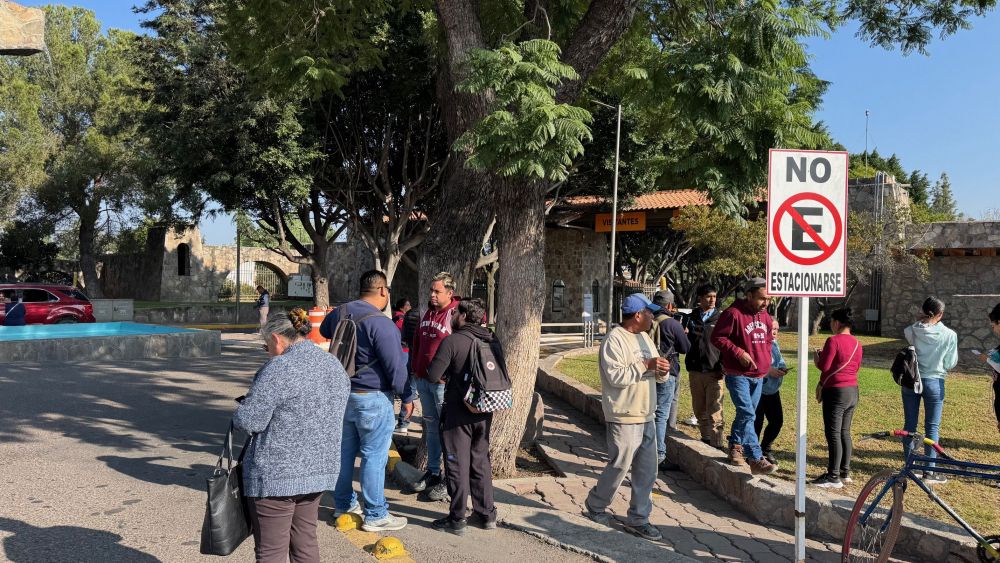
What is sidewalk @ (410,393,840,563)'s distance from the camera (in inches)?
199

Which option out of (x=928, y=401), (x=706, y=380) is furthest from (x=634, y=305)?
(x=928, y=401)

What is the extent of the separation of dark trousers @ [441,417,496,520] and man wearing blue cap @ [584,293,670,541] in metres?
0.81

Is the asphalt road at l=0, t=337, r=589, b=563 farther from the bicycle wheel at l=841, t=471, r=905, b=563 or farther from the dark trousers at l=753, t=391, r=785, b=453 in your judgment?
the dark trousers at l=753, t=391, r=785, b=453

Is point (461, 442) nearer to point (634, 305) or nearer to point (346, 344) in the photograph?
point (346, 344)

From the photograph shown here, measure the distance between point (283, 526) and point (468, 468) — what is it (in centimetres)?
184

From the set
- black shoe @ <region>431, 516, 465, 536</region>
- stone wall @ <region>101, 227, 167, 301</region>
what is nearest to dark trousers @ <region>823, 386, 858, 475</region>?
black shoe @ <region>431, 516, 465, 536</region>

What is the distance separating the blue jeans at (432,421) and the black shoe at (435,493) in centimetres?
21

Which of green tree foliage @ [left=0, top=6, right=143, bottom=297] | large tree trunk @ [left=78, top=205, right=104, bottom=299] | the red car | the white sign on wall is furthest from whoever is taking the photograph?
the white sign on wall

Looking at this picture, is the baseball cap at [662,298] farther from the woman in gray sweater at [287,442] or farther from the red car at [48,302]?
the red car at [48,302]

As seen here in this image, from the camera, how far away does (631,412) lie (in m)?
5.25

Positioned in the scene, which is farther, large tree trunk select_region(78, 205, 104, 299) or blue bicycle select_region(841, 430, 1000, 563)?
large tree trunk select_region(78, 205, 104, 299)

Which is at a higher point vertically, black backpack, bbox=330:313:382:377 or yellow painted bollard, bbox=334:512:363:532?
black backpack, bbox=330:313:382:377

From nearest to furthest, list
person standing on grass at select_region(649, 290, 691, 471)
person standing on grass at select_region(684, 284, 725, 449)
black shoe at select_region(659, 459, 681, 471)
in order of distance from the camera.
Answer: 1. person standing on grass at select_region(649, 290, 691, 471)
2. black shoe at select_region(659, 459, 681, 471)
3. person standing on grass at select_region(684, 284, 725, 449)

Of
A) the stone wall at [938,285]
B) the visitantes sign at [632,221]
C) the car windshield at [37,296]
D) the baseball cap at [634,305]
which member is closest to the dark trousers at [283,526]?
the baseball cap at [634,305]
